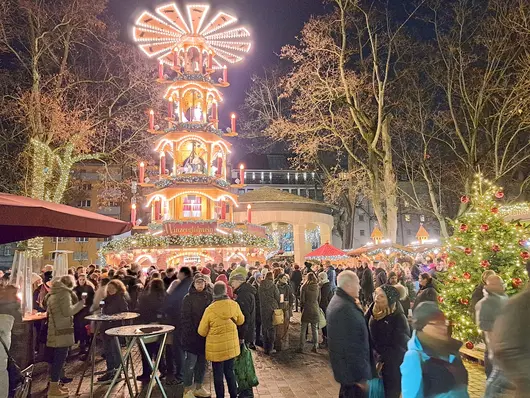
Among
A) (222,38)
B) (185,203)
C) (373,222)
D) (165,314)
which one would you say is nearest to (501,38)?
(222,38)

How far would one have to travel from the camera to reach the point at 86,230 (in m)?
6.16

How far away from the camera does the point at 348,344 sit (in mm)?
4598

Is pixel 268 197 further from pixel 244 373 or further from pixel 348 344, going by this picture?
pixel 348 344

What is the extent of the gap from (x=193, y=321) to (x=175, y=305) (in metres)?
1.13

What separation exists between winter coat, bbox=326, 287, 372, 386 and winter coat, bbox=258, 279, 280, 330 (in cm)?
578

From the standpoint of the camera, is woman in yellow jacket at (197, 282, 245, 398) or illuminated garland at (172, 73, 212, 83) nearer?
woman in yellow jacket at (197, 282, 245, 398)

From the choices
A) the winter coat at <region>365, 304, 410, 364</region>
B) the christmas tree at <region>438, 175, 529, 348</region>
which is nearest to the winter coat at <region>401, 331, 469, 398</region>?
the winter coat at <region>365, 304, 410, 364</region>

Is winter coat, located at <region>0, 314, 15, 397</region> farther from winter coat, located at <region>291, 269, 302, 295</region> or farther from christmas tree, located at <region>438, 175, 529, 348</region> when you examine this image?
winter coat, located at <region>291, 269, 302, 295</region>

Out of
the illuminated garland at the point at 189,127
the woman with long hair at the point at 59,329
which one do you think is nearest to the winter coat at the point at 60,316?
the woman with long hair at the point at 59,329

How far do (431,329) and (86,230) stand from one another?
4.59 metres

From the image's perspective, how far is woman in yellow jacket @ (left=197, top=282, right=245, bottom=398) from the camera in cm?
625

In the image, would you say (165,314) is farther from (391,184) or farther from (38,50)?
(38,50)

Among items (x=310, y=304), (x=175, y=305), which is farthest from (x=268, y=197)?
(x=175, y=305)

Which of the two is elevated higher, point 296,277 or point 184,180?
point 184,180
